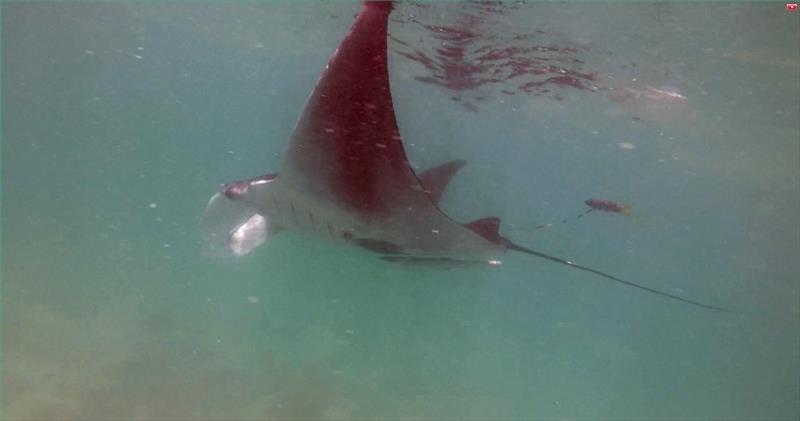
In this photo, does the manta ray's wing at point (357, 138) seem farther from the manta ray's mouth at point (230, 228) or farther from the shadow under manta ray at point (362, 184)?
the manta ray's mouth at point (230, 228)

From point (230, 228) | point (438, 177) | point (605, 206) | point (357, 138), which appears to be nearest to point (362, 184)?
point (357, 138)

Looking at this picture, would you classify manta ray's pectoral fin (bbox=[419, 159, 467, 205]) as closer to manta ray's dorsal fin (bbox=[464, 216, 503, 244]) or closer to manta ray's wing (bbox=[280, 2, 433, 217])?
manta ray's dorsal fin (bbox=[464, 216, 503, 244])

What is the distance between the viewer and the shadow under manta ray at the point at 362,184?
374 centimetres

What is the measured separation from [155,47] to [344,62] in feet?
145

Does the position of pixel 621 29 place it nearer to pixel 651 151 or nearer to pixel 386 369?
pixel 386 369

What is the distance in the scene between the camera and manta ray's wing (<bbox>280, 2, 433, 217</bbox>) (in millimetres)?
3609

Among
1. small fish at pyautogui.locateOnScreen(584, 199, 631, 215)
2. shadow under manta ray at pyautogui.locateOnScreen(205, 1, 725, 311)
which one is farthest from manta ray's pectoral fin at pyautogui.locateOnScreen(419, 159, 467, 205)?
small fish at pyautogui.locateOnScreen(584, 199, 631, 215)

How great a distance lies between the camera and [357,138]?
4.29 m

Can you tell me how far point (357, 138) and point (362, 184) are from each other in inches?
25.6

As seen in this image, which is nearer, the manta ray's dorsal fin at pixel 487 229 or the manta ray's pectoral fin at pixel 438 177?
the manta ray's dorsal fin at pixel 487 229

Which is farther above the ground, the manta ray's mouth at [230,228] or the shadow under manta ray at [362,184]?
the shadow under manta ray at [362,184]

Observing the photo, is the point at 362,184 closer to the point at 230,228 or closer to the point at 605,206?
the point at 230,228

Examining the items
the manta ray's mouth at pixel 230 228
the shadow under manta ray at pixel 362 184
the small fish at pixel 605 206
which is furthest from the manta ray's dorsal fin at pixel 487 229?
the small fish at pixel 605 206

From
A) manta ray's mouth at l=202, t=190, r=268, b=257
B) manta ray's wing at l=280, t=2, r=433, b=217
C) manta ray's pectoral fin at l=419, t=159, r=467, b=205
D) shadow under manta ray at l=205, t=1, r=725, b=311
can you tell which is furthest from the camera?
manta ray's pectoral fin at l=419, t=159, r=467, b=205
